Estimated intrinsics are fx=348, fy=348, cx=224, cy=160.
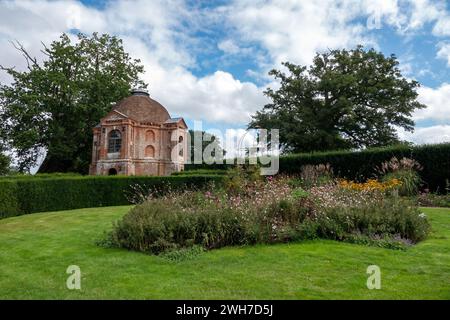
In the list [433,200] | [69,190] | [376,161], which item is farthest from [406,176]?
[69,190]

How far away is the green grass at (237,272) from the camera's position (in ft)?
13.7

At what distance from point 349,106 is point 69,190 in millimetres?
23651

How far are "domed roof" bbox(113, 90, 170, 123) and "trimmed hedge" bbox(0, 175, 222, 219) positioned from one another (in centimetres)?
1981

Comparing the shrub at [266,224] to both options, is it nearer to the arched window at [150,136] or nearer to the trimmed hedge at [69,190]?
the trimmed hedge at [69,190]

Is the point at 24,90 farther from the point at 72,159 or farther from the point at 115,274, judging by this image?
the point at 115,274

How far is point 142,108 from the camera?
38.0m

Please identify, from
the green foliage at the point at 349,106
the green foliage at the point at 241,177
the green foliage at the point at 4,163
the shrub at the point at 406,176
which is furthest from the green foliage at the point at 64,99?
the shrub at the point at 406,176

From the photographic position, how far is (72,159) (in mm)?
37812

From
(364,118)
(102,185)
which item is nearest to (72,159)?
(102,185)

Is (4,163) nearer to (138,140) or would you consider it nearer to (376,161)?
(138,140)

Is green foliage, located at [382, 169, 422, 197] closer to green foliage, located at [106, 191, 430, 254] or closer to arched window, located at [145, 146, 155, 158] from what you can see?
green foliage, located at [106, 191, 430, 254]

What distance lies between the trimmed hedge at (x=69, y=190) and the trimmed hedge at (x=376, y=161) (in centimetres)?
573
